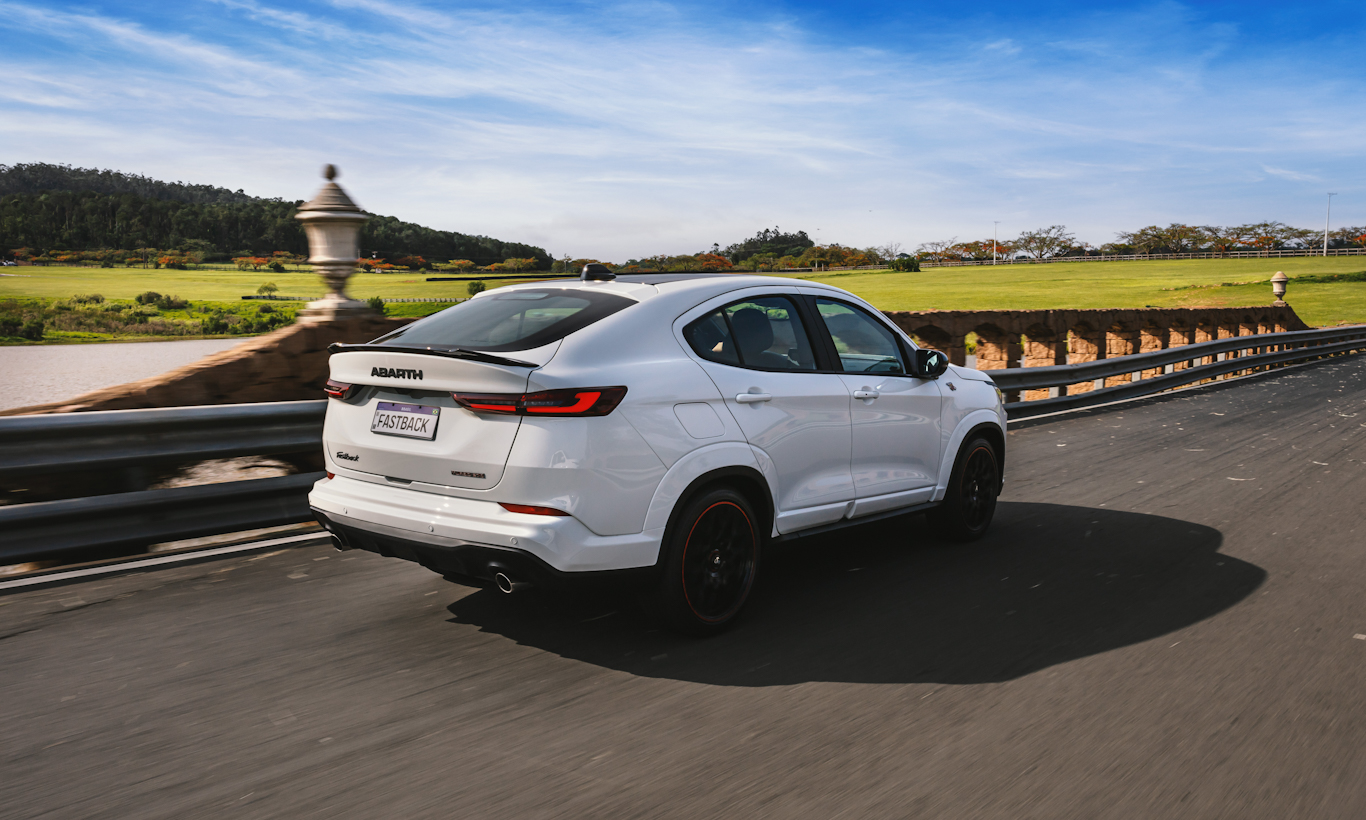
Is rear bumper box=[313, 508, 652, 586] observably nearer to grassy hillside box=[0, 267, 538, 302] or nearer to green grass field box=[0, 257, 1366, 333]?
green grass field box=[0, 257, 1366, 333]

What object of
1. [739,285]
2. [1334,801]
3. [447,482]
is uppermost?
[739,285]

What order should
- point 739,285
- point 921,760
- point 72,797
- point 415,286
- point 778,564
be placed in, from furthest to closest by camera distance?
1. point 415,286
2. point 778,564
3. point 739,285
4. point 921,760
5. point 72,797

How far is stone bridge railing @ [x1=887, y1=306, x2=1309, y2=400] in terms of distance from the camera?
16500 millimetres

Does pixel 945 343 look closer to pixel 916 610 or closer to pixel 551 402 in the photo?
pixel 916 610

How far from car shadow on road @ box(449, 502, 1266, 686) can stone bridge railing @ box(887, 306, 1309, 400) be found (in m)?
7.22

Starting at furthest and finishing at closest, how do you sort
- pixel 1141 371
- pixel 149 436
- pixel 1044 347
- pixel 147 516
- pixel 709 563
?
1. pixel 1044 347
2. pixel 1141 371
3. pixel 149 436
4. pixel 147 516
5. pixel 709 563

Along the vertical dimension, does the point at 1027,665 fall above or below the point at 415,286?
below

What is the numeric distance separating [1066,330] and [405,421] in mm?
18733

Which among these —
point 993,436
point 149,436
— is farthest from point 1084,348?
point 149,436

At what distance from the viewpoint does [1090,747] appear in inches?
128

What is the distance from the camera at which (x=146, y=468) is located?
18.7 feet

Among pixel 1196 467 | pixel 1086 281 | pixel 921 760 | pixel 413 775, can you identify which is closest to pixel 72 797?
pixel 413 775

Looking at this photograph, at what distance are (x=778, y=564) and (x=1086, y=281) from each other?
68.1m

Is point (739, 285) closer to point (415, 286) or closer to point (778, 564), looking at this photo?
point (778, 564)
